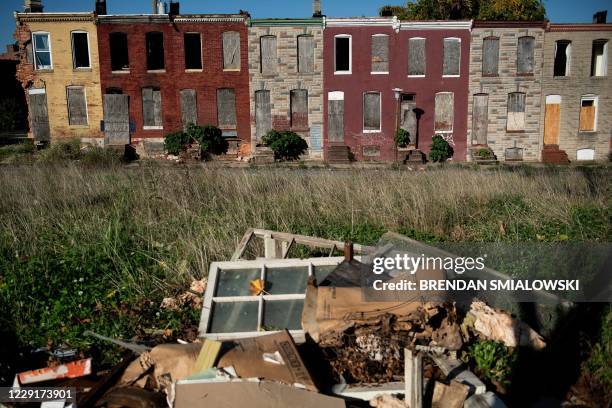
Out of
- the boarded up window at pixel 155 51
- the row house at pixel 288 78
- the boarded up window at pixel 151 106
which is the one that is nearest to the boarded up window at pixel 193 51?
the boarded up window at pixel 155 51

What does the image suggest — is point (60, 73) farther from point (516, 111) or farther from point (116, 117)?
point (516, 111)

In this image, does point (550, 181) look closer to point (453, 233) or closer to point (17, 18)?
point (453, 233)

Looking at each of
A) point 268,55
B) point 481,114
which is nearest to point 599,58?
point 481,114

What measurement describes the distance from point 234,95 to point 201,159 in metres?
3.49

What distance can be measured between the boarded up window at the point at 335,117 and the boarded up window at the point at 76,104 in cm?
1181

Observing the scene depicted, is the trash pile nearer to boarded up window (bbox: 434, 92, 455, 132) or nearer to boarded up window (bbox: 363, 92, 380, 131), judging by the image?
boarded up window (bbox: 363, 92, 380, 131)

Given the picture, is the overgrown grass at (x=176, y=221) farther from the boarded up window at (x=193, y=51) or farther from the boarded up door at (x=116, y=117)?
the boarded up window at (x=193, y=51)

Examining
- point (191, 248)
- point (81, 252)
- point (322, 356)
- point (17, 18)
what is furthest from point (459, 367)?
point (17, 18)

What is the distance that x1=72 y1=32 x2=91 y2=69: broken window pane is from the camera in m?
25.1

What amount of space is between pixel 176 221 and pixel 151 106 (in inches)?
760

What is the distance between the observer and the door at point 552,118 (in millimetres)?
25891

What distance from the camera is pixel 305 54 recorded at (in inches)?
992

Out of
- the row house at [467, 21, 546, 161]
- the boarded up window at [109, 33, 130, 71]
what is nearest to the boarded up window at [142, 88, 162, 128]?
the boarded up window at [109, 33, 130, 71]

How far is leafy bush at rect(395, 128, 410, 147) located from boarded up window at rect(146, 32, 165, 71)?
38.8 feet
